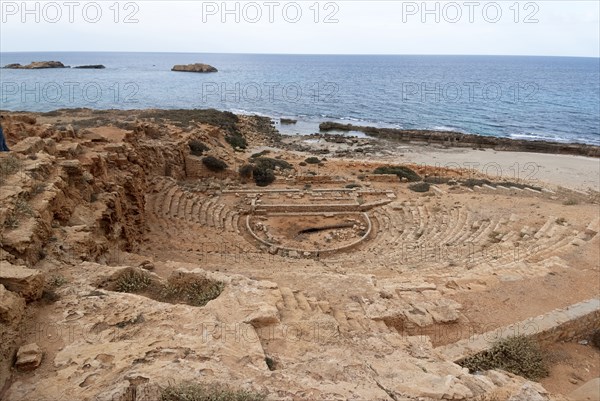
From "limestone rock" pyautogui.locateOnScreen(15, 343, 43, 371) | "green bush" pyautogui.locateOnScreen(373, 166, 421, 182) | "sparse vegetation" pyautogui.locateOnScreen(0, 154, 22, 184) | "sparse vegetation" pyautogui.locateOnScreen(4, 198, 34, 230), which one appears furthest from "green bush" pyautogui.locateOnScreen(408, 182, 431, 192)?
"limestone rock" pyautogui.locateOnScreen(15, 343, 43, 371)

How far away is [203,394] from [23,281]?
3883 mm

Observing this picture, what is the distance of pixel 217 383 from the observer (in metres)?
4.62

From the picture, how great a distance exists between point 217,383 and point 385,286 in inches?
243

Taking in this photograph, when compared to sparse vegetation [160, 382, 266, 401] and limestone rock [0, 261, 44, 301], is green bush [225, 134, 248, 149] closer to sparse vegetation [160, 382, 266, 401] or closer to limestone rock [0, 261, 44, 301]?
limestone rock [0, 261, 44, 301]

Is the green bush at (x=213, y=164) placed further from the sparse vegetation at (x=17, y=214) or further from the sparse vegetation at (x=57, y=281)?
the sparse vegetation at (x=57, y=281)

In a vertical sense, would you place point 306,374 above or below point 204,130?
A: below

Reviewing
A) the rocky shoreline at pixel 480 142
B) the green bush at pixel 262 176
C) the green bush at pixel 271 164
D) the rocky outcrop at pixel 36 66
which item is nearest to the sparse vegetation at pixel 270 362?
the green bush at pixel 262 176

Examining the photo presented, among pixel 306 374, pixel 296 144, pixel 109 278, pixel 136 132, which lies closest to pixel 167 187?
pixel 136 132

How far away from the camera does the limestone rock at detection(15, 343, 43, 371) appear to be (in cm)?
498

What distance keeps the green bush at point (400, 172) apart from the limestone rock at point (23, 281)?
23495 mm

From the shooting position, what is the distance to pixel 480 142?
44094mm

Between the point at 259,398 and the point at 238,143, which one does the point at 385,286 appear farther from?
the point at 238,143

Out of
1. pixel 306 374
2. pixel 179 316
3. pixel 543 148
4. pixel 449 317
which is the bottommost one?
pixel 449 317

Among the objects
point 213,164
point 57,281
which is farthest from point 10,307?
point 213,164
